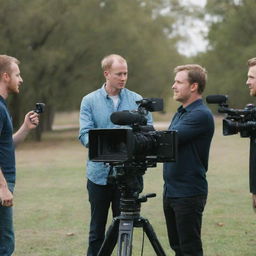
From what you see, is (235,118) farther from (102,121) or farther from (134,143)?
(102,121)

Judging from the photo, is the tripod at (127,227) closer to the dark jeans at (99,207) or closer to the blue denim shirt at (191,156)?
the blue denim shirt at (191,156)

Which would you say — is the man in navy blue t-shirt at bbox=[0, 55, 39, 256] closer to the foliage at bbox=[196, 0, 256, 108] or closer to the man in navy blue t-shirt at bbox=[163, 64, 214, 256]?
the man in navy blue t-shirt at bbox=[163, 64, 214, 256]

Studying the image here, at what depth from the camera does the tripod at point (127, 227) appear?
455 centimetres

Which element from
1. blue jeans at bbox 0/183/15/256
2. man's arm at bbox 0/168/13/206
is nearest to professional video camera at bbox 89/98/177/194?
man's arm at bbox 0/168/13/206

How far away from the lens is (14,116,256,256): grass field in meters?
7.23

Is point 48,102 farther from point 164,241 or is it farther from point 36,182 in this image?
point 164,241

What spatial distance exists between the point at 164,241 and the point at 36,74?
21969mm

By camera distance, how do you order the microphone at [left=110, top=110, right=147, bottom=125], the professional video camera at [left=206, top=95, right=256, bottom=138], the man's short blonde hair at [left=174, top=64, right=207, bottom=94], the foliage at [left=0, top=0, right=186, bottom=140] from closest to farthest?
the microphone at [left=110, top=110, right=147, bottom=125] < the professional video camera at [left=206, top=95, right=256, bottom=138] < the man's short blonde hair at [left=174, top=64, right=207, bottom=94] < the foliage at [left=0, top=0, right=186, bottom=140]

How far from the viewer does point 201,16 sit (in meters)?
38.1

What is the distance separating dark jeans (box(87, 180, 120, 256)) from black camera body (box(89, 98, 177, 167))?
3.78 feet

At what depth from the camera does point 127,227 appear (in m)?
4.62

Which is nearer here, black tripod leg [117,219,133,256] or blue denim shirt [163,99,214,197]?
black tripod leg [117,219,133,256]

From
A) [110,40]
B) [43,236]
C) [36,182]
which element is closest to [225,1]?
[110,40]

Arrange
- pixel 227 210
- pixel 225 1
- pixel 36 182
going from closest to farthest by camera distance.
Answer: pixel 227 210, pixel 36 182, pixel 225 1
